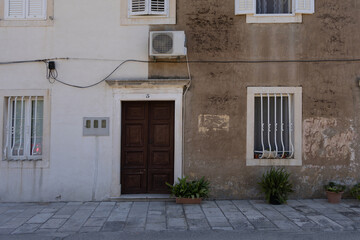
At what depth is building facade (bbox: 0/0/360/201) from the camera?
7016 millimetres

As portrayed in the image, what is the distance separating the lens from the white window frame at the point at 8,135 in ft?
22.9

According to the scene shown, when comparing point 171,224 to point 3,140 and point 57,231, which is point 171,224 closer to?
point 57,231

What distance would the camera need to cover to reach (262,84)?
23.2 ft

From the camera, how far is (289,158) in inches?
277

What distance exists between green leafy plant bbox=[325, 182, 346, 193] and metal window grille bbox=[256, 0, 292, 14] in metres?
4.22

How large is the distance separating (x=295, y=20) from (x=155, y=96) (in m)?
3.75

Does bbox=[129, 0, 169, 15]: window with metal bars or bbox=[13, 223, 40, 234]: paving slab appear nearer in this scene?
bbox=[13, 223, 40, 234]: paving slab

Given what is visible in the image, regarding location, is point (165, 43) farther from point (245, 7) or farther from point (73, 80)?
point (73, 80)

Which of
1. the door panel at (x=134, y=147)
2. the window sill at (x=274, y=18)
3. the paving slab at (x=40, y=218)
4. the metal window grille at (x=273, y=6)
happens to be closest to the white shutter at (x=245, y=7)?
the window sill at (x=274, y=18)

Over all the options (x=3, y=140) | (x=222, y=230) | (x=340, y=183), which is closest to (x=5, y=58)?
(x=3, y=140)

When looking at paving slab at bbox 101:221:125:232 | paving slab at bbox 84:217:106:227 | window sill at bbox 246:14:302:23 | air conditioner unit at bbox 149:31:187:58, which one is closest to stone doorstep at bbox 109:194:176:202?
paving slab at bbox 84:217:106:227

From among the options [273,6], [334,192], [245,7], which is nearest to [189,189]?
[334,192]

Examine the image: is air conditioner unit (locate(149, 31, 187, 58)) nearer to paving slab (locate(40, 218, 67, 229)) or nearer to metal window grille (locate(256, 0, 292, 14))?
metal window grille (locate(256, 0, 292, 14))

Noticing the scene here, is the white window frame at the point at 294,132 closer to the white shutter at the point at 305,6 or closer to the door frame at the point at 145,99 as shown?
the door frame at the point at 145,99
